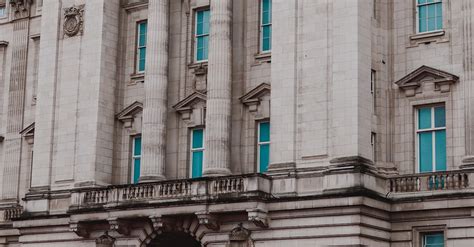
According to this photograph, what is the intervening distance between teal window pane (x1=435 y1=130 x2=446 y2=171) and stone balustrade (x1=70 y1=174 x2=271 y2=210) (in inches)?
255

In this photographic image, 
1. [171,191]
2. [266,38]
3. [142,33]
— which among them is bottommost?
[171,191]

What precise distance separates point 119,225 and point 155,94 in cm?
580

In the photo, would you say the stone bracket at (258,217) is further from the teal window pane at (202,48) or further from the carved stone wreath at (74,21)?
the carved stone wreath at (74,21)

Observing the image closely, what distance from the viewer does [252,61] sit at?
146 feet

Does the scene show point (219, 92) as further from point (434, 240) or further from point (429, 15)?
point (434, 240)

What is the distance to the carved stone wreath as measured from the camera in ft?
162

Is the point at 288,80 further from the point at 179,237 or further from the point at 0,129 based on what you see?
the point at 0,129

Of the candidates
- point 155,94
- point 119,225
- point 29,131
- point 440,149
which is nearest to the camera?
point 440,149

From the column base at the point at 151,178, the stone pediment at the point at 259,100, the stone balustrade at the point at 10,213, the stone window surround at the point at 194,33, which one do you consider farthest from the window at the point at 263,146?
the stone balustrade at the point at 10,213

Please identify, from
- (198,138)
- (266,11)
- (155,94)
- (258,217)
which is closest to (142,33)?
(155,94)

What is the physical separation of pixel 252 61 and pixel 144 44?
645 cm

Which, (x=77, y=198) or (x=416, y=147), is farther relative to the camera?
(x=77, y=198)

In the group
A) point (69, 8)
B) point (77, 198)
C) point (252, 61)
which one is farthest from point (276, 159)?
point (69, 8)

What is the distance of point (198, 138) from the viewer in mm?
45844
